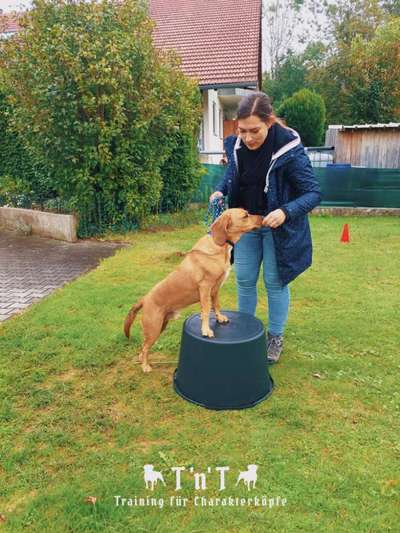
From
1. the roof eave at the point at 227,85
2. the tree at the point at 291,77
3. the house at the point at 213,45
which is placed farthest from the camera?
the tree at the point at 291,77

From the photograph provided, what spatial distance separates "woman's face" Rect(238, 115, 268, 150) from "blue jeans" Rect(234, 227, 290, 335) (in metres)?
0.69

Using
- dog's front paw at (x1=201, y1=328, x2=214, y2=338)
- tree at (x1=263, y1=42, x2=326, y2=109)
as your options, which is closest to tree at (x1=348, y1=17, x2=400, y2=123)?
tree at (x1=263, y1=42, x2=326, y2=109)

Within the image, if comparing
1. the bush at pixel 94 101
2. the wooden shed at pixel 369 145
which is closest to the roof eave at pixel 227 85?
the wooden shed at pixel 369 145

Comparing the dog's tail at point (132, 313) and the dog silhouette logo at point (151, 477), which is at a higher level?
the dog's tail at point (132, 313)

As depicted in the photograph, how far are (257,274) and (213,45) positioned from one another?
15.8 meters

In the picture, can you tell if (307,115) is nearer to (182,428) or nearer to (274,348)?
(274,348)

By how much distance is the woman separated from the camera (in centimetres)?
298

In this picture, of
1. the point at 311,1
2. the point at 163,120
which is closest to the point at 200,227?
the point at 163,120

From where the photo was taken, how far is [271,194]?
10.5ft

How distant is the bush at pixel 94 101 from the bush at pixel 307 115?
1567cm

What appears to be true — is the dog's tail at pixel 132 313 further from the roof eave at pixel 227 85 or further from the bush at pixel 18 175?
the roof eave at pixel 227 85

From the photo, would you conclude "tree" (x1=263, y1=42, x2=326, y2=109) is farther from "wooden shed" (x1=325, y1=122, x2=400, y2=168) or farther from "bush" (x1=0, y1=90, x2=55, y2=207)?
"bush" (x1=0, y1=90, x2=55, y2=207)

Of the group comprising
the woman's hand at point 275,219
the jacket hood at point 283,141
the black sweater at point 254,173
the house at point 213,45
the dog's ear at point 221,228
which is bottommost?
the dog's ear at point 221,228

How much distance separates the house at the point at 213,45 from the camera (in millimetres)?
15070
